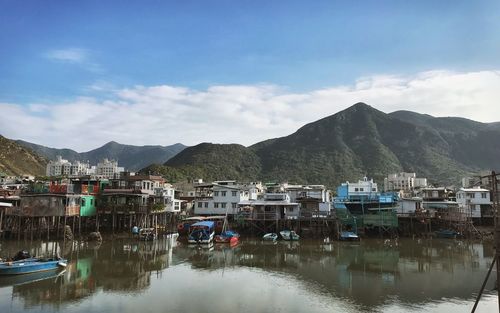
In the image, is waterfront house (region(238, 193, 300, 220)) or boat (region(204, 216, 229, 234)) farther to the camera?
waterfront house (region(238, 193, 300, 220))

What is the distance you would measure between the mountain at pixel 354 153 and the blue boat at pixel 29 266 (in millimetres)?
88476

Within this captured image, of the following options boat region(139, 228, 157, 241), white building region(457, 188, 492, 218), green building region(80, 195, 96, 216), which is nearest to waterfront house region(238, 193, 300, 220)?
boat region(139, 228, 157, 241)

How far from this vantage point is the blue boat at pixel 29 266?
27.6 meters

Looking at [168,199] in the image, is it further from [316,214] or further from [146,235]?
[316,214]

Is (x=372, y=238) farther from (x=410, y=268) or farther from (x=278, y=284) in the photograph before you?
(x=278, y=284)

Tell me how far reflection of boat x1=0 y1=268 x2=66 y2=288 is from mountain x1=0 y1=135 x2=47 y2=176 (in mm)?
106149

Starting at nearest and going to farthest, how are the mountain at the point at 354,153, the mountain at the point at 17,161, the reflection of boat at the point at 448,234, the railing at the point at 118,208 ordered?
the railing at the point at 118,208 < the reflection of boat at the point at 448,234 < the mountain at the point at 17,161 < the mountain at the point at 354,153

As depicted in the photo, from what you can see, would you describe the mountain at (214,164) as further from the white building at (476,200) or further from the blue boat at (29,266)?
the blue boat at (29,266)

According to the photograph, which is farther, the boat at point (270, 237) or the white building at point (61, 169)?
the white building at point (61, 169)

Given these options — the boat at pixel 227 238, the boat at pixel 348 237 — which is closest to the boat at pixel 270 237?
the boat at pixel 227 238

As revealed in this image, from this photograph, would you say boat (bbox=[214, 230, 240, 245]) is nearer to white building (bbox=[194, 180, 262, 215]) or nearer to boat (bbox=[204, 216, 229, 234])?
boat (bbox=[204, 216, 229, 234])

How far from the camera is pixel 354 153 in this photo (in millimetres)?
157875

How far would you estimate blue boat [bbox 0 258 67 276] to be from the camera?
90.4 ft

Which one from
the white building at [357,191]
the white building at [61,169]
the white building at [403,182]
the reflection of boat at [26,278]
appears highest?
the white building at [61,169]
